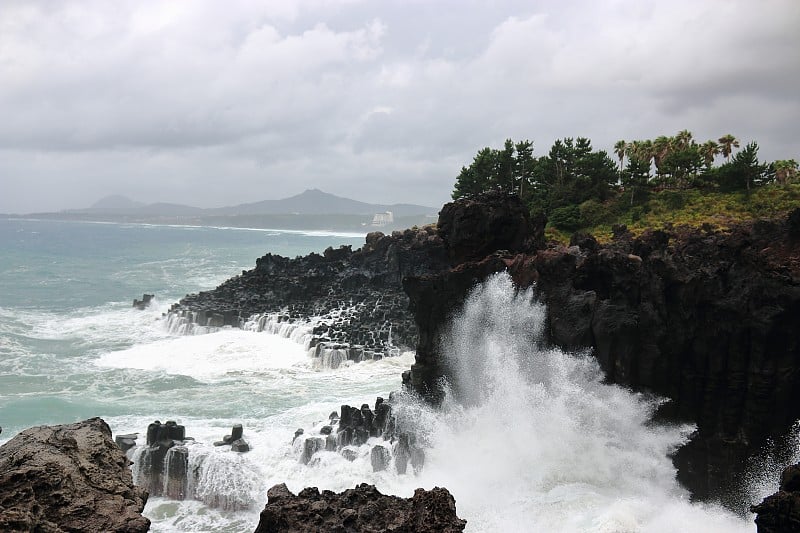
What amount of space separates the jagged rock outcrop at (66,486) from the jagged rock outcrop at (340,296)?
23530 millimetres

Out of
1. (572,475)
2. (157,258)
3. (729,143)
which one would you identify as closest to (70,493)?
(572,475)

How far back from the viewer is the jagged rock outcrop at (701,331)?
1418cm

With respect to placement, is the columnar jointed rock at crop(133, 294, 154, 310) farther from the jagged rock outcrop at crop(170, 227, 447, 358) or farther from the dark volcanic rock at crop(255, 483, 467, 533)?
the dark volcanic rock at crop(255, 483, 467, 533)

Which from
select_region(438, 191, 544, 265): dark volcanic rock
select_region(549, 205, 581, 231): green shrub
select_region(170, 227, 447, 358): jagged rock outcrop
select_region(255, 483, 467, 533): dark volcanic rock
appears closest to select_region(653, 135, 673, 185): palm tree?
select_region(549, 205, 581, 231): green shrub

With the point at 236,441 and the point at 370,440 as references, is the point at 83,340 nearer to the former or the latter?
the point at 236,441

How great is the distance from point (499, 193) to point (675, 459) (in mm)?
13792

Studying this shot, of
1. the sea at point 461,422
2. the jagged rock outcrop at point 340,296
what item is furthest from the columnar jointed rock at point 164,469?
the jagged rock outcrop at point 340,296

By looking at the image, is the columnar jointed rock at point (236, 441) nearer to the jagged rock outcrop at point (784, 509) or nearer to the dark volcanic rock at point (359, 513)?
the dark volcanic rock at point (359, 513)

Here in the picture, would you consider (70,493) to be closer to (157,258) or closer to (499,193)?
(499,193)

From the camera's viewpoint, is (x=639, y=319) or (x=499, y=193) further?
(x=499, y=193)

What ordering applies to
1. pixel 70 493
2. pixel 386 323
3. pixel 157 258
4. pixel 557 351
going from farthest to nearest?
pixel 157 258
pixel 386 323
pixel 557 351
pixel 70 493

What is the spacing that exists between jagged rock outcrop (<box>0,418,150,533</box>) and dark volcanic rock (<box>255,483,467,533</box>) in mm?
2083

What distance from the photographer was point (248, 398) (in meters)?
25.1

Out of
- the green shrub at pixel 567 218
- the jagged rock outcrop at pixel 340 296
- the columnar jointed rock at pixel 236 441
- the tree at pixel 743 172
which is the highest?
the tree at pixel 743 172
